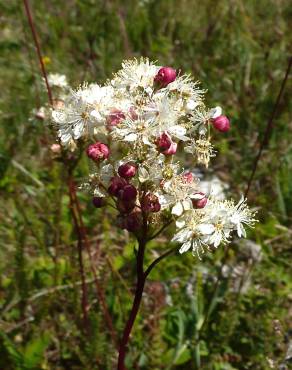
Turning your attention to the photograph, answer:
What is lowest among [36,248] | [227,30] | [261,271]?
[261,271]

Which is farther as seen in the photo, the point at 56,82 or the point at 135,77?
the point at 56,82

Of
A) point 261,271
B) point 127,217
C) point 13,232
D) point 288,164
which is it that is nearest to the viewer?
point 127,217

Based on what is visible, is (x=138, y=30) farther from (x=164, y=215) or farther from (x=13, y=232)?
(x=164, y=215)

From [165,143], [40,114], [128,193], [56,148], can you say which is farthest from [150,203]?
[40,114]

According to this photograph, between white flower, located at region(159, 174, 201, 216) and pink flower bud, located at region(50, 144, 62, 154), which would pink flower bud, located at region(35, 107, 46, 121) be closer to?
pink flower bud, located at region(50, 144, 62, 154)

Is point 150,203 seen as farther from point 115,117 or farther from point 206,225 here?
point 115,117

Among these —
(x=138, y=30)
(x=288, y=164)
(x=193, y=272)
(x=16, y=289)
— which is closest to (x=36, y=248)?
(x=16, y=289)
